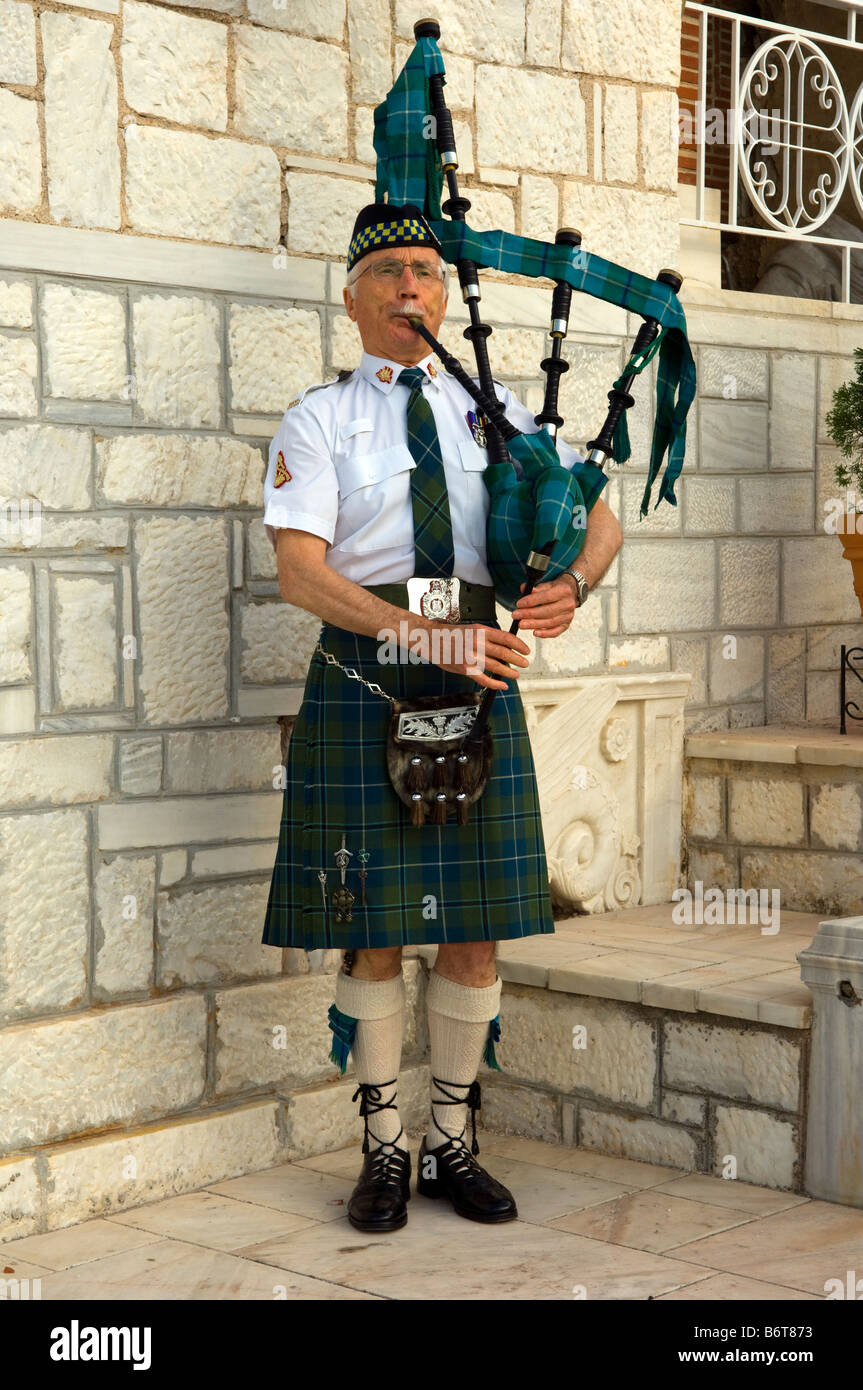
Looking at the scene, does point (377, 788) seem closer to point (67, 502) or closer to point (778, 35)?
point (67, 502)

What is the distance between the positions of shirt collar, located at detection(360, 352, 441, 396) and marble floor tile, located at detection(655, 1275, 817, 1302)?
1.81 m

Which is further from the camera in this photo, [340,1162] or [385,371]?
[340,1162]

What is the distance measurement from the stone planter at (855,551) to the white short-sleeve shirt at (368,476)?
2.05 m

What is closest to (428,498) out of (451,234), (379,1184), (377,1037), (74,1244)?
(451,234)

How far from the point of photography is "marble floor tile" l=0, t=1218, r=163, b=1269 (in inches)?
124

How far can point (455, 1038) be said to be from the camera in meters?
3.35

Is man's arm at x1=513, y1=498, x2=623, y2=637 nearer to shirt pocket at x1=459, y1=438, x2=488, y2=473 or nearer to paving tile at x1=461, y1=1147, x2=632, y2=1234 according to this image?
shirt pocket at x1=459, y1=438, x2=488, y2=473

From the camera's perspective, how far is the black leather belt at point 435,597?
3.11m

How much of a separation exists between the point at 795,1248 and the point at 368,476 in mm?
1723

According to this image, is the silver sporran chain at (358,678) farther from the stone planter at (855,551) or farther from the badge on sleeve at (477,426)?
the stone planter at (855,551)

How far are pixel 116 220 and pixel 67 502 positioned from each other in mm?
617

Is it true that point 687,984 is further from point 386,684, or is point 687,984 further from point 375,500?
point 375,500

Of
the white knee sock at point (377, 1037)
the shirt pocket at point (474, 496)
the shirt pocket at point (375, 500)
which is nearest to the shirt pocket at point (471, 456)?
the shirt pocket at point (474, 496)

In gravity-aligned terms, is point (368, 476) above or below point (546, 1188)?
above
